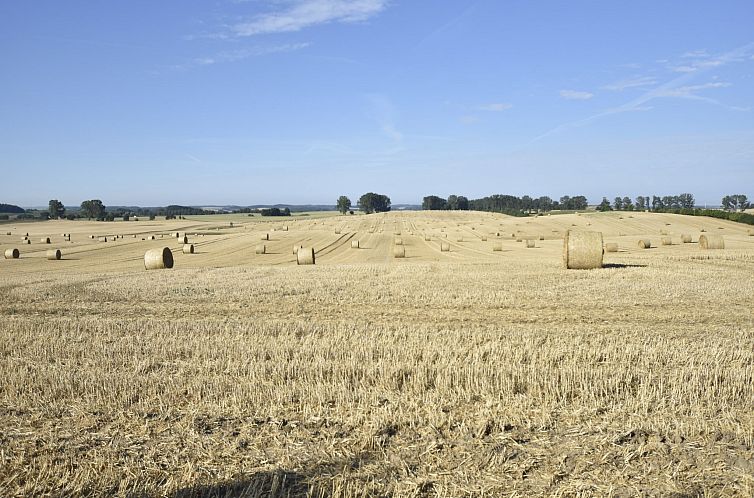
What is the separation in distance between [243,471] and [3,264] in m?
39.3

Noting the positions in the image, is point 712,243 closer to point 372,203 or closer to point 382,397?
point 382,397

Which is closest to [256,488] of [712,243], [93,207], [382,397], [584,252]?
[382,397]

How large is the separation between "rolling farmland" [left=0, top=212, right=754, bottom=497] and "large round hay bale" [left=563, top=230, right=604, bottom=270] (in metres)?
7.85

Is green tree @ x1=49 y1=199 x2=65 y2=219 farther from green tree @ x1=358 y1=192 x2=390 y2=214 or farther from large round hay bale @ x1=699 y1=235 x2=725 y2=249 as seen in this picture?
large round hay bale @ x1=699 y1=235 x2=725 y2=249

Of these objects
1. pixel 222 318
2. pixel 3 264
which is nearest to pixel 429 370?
pixel 222 318

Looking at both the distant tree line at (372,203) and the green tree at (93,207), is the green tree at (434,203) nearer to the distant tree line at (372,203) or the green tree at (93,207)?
the distant tree line at (372,203)

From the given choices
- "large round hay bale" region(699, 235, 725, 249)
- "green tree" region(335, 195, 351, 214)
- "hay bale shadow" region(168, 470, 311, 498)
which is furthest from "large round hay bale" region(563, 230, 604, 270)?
"green tree" region(335, 195, 351, 214)

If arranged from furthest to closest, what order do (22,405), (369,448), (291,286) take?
1. (291,286)
2. (22,405)
3. (369,448)

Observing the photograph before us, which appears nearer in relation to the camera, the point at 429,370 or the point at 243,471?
the point at 243,471

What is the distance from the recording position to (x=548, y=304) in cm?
1533

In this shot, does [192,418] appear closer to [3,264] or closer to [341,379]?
[341,379]

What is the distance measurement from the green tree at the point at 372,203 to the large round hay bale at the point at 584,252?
Result: 132352 millimetres

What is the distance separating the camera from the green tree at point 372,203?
156875 mm

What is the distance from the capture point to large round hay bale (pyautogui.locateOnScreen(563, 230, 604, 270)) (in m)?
24.0
